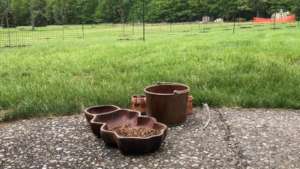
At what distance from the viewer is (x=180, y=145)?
10.9 ft

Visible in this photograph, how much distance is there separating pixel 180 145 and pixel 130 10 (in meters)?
50.1

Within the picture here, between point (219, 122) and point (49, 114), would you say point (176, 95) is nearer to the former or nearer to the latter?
point (219, 122)

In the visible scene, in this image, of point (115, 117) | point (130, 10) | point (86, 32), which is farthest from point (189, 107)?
point (130, 10)

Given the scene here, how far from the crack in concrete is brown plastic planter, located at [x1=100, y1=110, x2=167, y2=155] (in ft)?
1.65

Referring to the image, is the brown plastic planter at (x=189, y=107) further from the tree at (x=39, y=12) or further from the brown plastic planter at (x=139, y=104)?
the tree at (x=39, y=12)

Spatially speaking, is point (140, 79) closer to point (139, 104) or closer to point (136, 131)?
point (139, 104)

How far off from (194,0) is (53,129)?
51482 millimetres

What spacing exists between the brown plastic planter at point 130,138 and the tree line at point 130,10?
4637cm

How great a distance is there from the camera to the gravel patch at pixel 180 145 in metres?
3.01

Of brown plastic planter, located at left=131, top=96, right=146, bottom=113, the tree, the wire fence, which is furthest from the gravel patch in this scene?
the tree

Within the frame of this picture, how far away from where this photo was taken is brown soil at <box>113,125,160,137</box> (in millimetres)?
3264

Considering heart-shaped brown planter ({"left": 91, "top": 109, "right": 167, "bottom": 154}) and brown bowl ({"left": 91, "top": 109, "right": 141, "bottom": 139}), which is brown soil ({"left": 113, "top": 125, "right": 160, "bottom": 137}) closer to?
heart-shaped brown planter ({"left": 91, "top": 109, "right": 167, "bottom": 154})

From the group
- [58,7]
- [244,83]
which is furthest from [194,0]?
[244,83]

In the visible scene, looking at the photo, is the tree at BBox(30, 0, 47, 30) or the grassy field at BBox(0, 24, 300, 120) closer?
the grassy field at BBox(0, 24, 300, 120)
